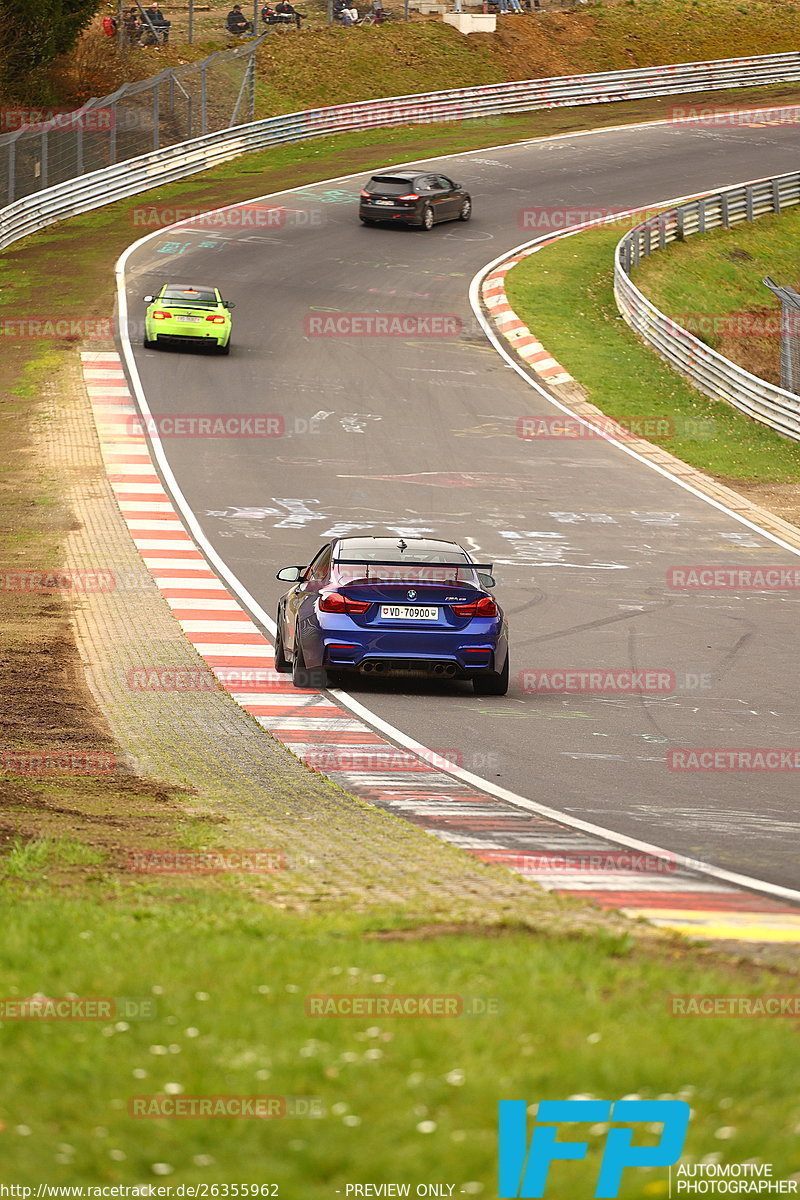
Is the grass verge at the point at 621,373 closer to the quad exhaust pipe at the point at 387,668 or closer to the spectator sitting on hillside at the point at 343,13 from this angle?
the quad exhaust pipe at the point at 387,668

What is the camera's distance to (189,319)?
34.0 meters

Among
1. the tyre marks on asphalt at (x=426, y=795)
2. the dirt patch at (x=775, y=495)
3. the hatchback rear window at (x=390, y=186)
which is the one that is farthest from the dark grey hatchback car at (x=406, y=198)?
the tyre marks on asphalt at (x=426, y=795)

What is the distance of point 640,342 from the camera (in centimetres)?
3753

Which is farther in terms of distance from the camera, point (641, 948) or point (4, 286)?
point (4, 286)

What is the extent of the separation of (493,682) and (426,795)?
3838mm

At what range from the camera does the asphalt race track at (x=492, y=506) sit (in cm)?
1208

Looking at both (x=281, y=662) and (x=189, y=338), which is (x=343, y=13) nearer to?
(x=189, y=338)

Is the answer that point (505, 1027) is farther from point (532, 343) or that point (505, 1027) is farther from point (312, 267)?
point (312, 267)

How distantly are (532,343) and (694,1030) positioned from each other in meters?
32.2

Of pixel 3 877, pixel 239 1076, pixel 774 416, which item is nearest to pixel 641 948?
pixel 239 1076

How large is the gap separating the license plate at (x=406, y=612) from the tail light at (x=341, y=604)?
19cm

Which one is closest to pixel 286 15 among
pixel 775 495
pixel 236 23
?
pixel 236 23

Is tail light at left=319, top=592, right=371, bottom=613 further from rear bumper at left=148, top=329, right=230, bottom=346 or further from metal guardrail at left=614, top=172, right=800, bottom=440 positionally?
rear bumper at left=148, top=329, right=230, bottom=346

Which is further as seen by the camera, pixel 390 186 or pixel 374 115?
pixel 374 115
